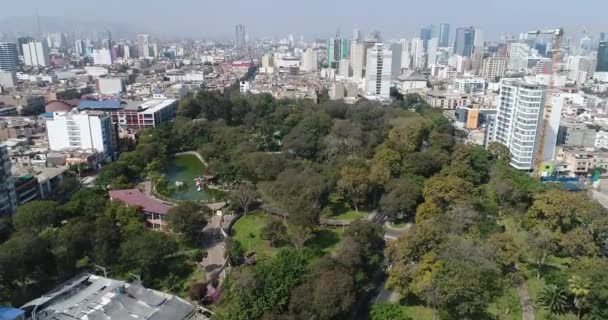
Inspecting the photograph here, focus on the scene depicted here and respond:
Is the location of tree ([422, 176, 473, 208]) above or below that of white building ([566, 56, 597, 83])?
below

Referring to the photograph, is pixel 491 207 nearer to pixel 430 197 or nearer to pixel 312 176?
pixel 430 197

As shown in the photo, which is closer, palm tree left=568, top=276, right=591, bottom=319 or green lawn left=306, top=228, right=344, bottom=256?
palm tree left=568, top=276, right=591, bottom=319

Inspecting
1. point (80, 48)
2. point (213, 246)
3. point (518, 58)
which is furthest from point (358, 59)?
point (80, 48)

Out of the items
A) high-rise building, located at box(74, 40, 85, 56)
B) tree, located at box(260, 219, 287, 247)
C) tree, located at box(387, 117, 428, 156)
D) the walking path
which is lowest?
the walking path

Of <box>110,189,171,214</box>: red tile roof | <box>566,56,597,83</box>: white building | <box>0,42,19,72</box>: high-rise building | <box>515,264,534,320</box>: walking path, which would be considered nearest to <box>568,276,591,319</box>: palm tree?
<box>515,264,534,320</box>: walking path

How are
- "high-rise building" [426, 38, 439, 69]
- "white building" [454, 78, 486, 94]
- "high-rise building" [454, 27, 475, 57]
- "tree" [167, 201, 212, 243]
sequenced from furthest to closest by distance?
"high-rise building" [454, 27, 475, 57] → "high-rise building" [426, 38, 439, 69] → "white building" [454, 78, 486, 94] → "tree" [167, 201, 212, 243]

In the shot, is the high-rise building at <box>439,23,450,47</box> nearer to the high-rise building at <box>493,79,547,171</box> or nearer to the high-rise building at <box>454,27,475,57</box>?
the high-rise building at <box>454,27,475,57</box>
